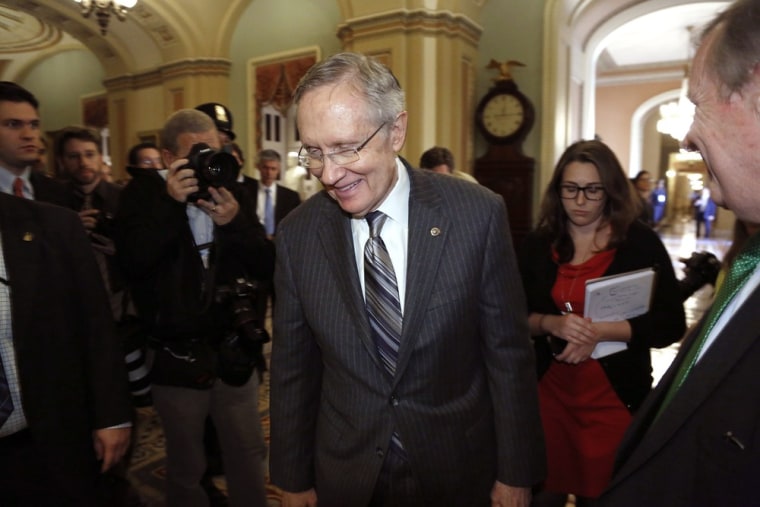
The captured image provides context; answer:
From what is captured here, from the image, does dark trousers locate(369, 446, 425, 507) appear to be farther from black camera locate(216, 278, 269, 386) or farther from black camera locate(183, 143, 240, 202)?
black camera locate(183, 143, 240, 202)

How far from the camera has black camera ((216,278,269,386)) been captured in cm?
188

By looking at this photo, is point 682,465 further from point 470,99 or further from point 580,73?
point 580,73

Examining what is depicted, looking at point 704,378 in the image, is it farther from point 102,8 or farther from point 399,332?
point 102,8

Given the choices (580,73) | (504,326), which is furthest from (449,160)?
(580,73)

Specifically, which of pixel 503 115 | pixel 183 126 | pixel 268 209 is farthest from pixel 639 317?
pixel 503 115

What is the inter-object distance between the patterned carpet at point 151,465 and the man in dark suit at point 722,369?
86.9 inches

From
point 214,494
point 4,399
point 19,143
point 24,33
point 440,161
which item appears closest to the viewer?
point 4,399

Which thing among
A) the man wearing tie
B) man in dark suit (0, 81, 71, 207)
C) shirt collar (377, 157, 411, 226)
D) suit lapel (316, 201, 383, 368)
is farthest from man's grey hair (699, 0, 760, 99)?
man in dark suit (0, 81, 71, 207)

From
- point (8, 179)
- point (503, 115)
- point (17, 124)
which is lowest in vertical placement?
point (8, 179)

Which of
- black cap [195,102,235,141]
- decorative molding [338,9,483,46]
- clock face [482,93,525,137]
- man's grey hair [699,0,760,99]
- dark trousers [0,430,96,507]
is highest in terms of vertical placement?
decorative molding [338,9,483,46]

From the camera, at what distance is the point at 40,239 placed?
1.55 meters

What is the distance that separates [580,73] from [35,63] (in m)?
12.6

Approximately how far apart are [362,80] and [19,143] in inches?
74.2

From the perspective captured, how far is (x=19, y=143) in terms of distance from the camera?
2314 millimetres
